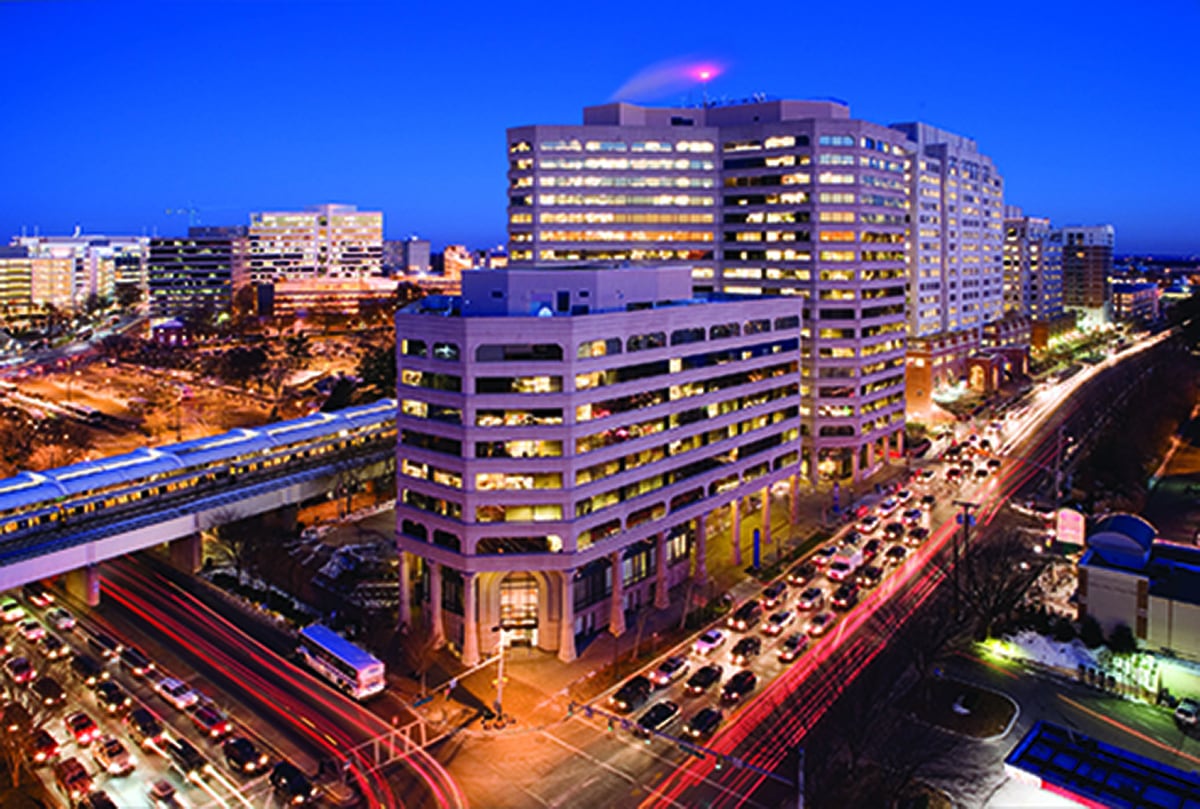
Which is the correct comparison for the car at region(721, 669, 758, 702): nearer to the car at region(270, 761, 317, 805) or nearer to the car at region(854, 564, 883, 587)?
the car at region(854, 564, 883, 587)

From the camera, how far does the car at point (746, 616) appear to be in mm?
65000

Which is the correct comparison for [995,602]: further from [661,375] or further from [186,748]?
[186,748]

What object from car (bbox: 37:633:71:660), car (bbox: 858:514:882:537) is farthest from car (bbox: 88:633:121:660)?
car (bbox: 858:514:882:537)

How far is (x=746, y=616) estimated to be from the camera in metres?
66.1

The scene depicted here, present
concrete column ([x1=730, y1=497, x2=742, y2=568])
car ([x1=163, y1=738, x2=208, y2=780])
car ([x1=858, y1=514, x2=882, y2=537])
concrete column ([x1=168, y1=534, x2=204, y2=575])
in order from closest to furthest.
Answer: car ([x1=163, y1=738, x2=208, y2=780]) → concrete column ([x1=168, y1=534, x2=204, y2=575]) → concrete column ([x1=730, y1=497, x2=742, y2=568]) → car ([x1=858, y1=514, x2=882, y2=537])

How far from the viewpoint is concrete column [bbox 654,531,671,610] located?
226 ft

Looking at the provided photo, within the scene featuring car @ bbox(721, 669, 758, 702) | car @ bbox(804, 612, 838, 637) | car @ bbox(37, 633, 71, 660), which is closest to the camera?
car @ bbox(721, 669, 758, 702)

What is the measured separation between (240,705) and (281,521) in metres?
37.0

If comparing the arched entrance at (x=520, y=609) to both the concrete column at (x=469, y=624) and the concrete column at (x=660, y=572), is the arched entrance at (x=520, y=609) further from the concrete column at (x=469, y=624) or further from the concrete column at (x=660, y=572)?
the concrete column at (x=660, y=572)

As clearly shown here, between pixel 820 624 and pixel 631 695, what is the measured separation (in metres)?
18.6

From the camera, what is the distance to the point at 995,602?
6134 centimetres

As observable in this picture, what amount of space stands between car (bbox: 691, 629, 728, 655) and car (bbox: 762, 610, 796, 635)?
3904 mm

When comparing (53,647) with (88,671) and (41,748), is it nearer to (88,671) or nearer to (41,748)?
(88,671)

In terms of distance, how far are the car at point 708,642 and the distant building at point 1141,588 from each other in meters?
27.2
